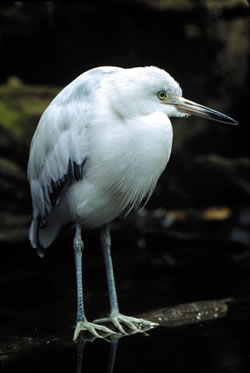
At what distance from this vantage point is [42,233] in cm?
446

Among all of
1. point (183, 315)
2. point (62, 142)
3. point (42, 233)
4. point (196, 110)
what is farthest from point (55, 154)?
point (183, 315)

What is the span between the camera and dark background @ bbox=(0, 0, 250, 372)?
530 cm

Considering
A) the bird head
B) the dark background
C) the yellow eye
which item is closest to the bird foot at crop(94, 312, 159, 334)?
the dark background

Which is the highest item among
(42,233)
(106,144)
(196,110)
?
(196,110)

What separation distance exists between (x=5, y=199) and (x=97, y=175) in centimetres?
361

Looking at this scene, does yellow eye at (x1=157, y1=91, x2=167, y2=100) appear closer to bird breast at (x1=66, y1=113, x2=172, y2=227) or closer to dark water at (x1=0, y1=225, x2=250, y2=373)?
bird breast at (x1=66, y1=113, x2=172, y2=227)

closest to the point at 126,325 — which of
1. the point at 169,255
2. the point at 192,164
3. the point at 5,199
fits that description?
the point at 169,255

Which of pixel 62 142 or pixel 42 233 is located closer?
pixel 62 142

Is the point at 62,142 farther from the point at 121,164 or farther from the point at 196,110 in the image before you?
the point at 196,110

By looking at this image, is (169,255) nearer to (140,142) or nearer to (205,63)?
(140,142)

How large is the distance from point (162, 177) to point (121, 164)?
474 cm

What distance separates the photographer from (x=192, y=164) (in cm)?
866

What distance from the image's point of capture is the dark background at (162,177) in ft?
17.4

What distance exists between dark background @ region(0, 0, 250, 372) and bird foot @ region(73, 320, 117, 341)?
551 mm
